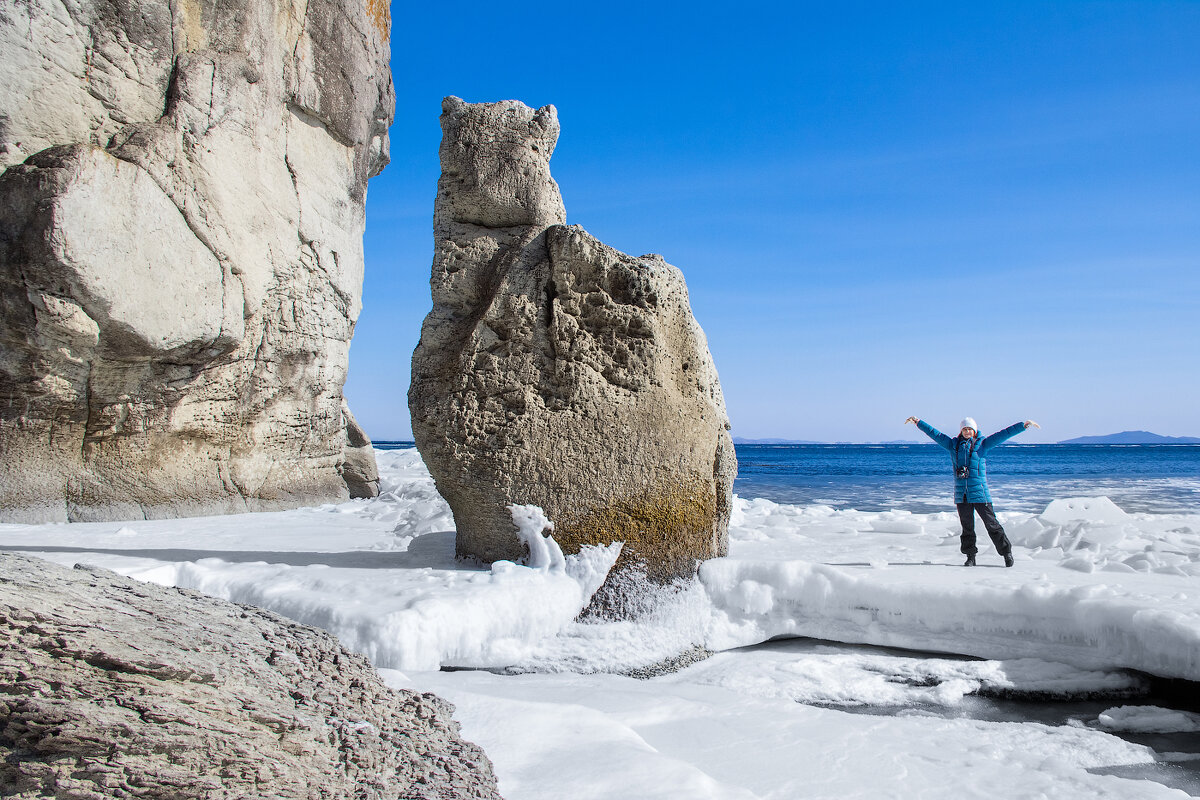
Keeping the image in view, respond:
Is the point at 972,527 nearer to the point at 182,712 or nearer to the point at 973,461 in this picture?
the point at 973,461

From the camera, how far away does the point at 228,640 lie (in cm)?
228

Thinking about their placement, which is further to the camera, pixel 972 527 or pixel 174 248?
pixel 174 248

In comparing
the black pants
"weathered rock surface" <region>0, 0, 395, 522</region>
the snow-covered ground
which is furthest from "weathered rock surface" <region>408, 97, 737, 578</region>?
"weathered rock surface" <region>0, 0, 395, 522</region>

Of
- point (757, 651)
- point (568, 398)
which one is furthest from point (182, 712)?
point (757, 651)

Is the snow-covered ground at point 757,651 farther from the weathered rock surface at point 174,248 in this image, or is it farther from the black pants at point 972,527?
the weathered rock surface at point 174,248

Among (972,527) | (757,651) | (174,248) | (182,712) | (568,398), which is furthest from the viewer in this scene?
(174,248)

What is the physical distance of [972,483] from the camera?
5.81 metres

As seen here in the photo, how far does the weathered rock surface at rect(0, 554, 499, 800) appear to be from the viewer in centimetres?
180

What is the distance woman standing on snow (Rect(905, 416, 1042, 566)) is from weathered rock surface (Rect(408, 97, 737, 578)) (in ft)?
6.37

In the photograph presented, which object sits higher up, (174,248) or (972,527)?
(174,248)

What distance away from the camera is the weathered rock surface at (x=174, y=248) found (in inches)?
267

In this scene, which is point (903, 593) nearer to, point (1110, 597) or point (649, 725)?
point (1110, 597)

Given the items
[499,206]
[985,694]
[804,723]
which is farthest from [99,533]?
[985,694]

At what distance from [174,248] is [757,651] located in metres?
6.38
